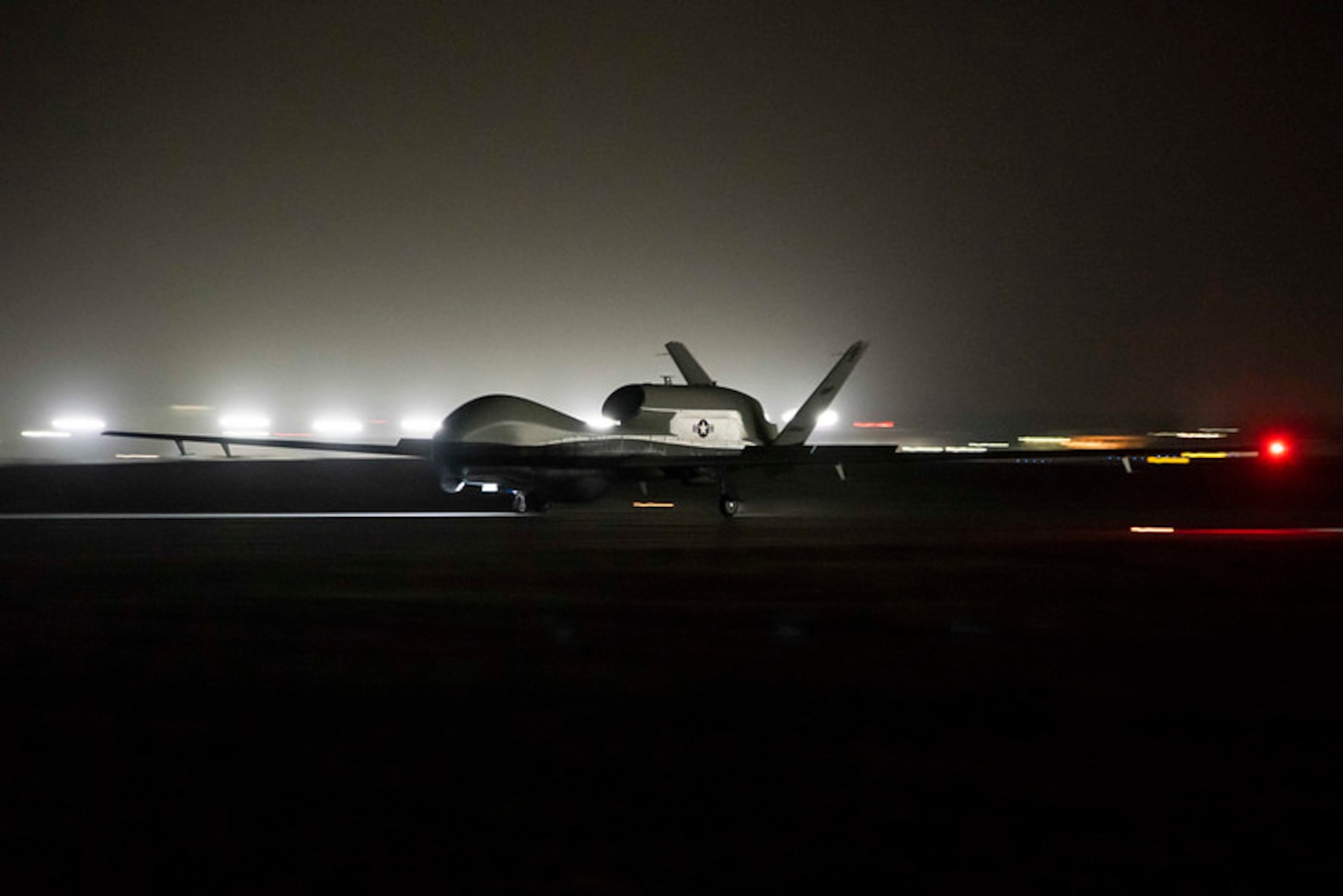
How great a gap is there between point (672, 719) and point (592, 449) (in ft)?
84.6

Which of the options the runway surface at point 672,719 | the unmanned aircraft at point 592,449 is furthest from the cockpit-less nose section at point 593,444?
the runway surface at point 672,719

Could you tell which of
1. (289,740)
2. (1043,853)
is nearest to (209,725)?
(289,740)

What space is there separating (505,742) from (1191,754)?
13.1ft

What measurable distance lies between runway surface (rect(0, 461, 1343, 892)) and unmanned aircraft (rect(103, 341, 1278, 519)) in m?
10.9

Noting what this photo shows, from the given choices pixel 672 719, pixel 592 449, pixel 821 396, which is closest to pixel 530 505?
pixel 592 449

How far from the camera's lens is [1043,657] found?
12195 mm

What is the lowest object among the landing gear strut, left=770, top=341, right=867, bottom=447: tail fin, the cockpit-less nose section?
the landing gear strut

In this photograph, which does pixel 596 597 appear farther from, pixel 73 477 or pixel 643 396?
pixel 73 477

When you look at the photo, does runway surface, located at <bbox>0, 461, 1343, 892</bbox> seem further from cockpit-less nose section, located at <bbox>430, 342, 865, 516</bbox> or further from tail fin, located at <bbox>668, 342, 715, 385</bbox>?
tail fin, located at <bbox>668, 342, 715, 385</bbox>

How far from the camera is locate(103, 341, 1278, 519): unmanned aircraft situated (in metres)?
33.3

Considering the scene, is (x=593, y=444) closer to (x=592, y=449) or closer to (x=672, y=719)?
(x=592, y=449)

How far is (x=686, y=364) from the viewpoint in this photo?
44688mm

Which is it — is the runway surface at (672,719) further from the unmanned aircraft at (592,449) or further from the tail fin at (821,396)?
the tail fin at (821,396)

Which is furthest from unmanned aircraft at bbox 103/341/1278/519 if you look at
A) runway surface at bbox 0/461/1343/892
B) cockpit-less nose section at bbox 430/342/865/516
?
runway surface at bbox 0/461/1343/892
